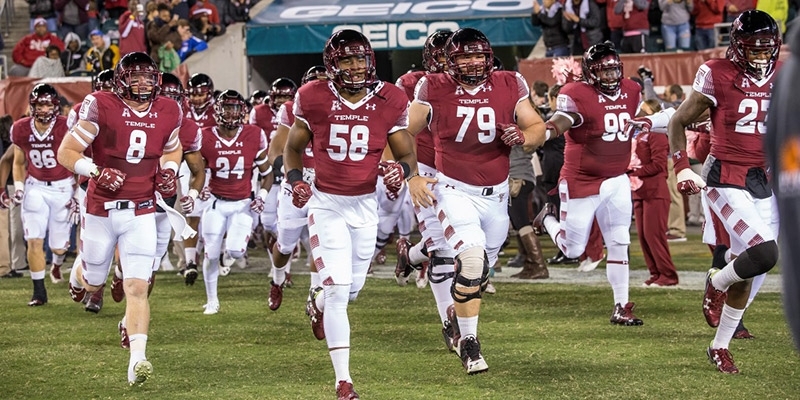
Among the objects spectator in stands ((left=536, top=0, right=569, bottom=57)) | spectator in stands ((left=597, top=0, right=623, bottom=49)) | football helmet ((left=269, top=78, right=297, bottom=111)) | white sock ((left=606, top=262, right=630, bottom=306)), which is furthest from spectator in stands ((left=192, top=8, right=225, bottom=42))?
white sock ((left=606, top=262, right=630, bottom=306))

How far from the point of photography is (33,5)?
21.3 meters

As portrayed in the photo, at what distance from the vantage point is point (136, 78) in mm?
6875

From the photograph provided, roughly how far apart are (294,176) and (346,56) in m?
0.70

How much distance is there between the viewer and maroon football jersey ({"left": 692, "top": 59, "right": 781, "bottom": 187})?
6641 millimetres

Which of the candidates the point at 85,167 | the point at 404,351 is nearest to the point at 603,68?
the point at 404,351

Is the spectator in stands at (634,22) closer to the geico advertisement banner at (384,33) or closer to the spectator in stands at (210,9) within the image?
the geico advertisement banner at (384,33)

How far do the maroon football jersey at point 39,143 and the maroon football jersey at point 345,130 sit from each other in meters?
5.01

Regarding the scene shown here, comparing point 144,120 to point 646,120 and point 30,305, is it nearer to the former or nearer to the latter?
point 646,120

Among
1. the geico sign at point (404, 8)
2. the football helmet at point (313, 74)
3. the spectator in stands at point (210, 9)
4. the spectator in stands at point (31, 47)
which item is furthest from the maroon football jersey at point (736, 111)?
the spectator in stands at point (31, 47)

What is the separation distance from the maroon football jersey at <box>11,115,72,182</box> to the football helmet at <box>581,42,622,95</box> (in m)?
4.84

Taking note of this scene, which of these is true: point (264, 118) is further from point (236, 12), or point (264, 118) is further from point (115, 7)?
point (115, 7)

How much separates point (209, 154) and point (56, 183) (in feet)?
5.16

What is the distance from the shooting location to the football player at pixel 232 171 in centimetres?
1027

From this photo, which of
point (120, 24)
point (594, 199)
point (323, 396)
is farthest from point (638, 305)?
point (120, 24)
